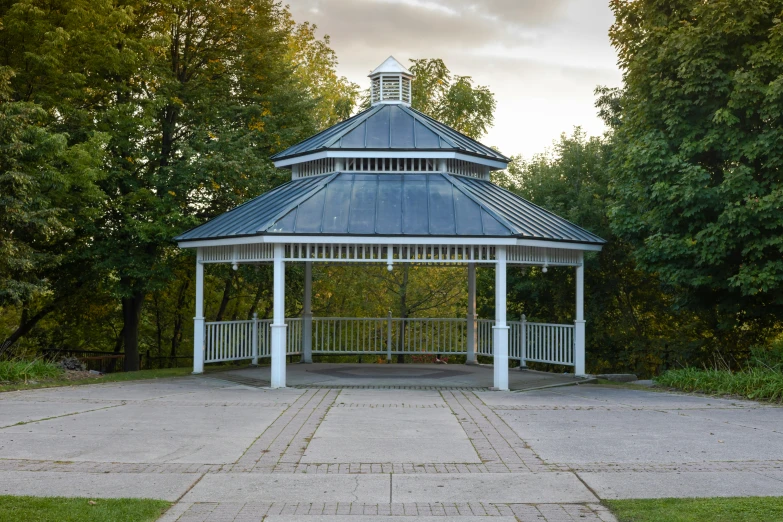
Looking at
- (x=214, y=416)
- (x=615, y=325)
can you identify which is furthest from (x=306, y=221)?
(x=615, y=325)

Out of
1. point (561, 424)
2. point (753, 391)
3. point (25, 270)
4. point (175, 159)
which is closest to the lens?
point (561, 424)

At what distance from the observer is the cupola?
19828mm

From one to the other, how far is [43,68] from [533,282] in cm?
1440

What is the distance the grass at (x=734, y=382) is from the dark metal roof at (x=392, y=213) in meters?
3.37

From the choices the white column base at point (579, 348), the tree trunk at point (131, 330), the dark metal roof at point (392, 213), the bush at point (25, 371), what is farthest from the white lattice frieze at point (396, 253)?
the tree trunk at point (131, 330)

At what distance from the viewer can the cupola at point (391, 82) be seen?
1983 cm

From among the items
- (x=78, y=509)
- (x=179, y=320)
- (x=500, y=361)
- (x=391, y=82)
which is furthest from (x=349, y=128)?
(x=179, y=320)

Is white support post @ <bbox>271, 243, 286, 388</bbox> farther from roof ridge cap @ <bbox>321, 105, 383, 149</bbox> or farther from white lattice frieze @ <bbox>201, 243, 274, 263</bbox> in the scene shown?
roof ridge cap @ <bbox>321, 105, 383, 149</bbox>

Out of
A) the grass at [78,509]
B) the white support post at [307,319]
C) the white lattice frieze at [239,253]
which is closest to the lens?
the grass at [78,509]

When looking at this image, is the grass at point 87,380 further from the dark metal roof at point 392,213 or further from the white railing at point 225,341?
the dark metal roof at point 392,213

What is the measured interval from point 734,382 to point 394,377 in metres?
6.92

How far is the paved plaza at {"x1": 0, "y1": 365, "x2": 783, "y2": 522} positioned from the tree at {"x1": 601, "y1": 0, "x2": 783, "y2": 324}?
3.13 metres

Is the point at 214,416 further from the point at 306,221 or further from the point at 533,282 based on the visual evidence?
the point at 533,282

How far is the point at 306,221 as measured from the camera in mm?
14977
